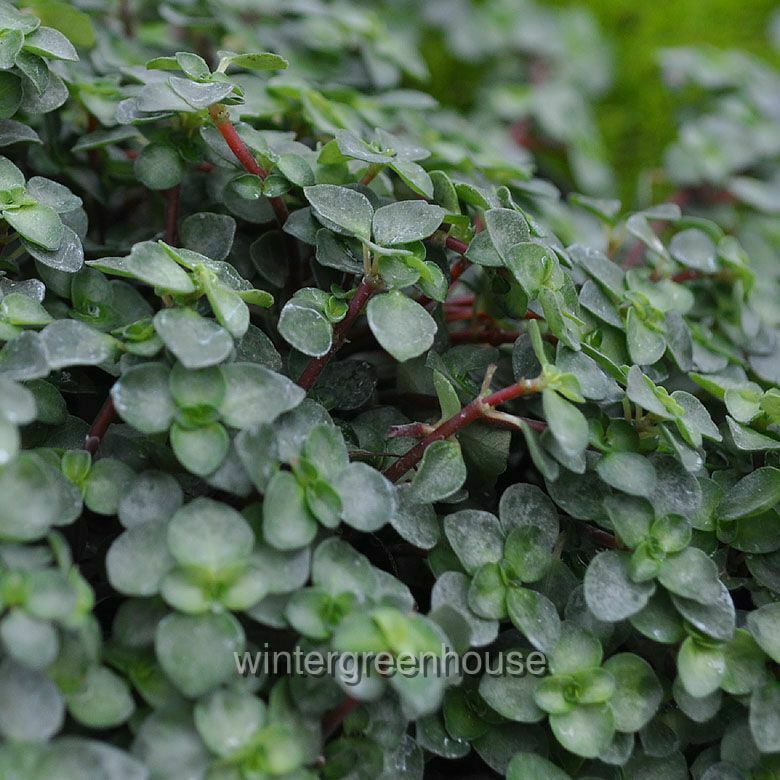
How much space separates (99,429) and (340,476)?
0.20 metres

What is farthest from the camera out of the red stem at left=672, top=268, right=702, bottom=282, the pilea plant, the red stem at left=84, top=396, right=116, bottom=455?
the red stem at left=672, top=268, right=702, bottom=282

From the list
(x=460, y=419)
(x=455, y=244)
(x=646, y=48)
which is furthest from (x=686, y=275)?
(x=646, y=48)

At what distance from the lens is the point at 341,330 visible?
0.72 m

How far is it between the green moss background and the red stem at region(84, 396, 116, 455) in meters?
1.26

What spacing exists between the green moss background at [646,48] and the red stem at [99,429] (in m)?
1.26

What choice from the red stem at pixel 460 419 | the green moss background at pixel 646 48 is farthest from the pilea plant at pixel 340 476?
the green moss background at pixel 646 48

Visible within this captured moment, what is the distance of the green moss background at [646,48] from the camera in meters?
1.70

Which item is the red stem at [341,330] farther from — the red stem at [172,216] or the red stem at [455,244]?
the red stem at [172,216]

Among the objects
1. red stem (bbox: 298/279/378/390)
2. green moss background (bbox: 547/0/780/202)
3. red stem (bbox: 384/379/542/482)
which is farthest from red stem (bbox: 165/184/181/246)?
green moss background (bbox: 547/0/780/202)

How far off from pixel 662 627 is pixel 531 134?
118cm

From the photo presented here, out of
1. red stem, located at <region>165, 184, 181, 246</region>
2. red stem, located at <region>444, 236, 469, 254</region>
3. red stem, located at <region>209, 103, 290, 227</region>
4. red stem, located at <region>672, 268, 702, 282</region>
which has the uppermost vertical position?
red stem, located at <region>209, 103, 290, 227</region>

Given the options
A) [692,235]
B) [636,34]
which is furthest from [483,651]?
[636,34]

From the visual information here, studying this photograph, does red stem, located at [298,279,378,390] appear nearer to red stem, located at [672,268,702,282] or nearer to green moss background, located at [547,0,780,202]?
red stem, located at [672,268,702,282]

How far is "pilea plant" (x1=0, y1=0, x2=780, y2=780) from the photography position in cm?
55
